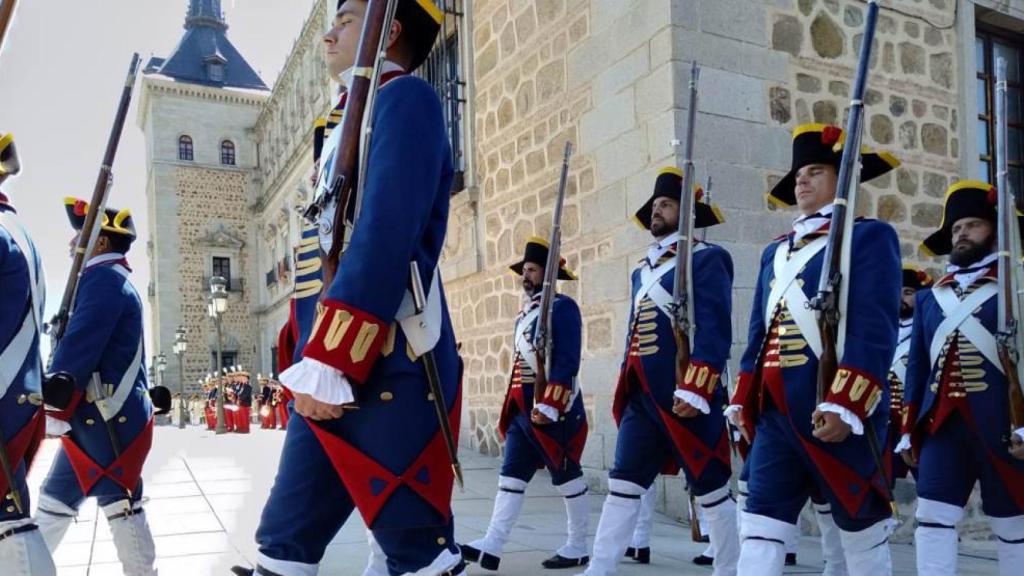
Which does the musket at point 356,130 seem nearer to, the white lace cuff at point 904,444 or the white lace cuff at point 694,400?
the white lace cuff at point 694,400

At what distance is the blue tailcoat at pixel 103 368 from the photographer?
4055 millimetres

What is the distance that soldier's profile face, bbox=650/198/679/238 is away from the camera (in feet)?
16.4

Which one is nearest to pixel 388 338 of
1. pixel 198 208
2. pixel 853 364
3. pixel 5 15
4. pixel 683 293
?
pixel 853 364

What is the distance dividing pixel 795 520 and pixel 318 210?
1.99 metres

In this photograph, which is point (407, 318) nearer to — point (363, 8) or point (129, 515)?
point (363, 8)

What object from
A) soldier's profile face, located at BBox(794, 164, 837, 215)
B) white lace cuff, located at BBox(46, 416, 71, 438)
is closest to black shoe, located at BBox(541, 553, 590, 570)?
soldier's profile face, located at BBox(794, 164, 837, 215)

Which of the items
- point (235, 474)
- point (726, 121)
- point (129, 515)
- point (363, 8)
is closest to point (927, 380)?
point (726, 121)

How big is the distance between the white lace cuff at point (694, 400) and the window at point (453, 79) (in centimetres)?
610

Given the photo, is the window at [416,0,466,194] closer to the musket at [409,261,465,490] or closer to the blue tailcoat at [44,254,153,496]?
the blue tailcoat at [44,254,153,496]

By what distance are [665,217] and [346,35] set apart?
2858 mm

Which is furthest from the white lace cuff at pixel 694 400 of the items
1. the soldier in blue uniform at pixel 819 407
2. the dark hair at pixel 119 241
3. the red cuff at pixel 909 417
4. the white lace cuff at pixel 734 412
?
the dark hair at pixel 119 241

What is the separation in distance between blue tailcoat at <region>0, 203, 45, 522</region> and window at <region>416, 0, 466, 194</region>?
7.15 m

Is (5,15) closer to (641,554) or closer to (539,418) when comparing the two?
(539,418)

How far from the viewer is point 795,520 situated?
3145 mm
